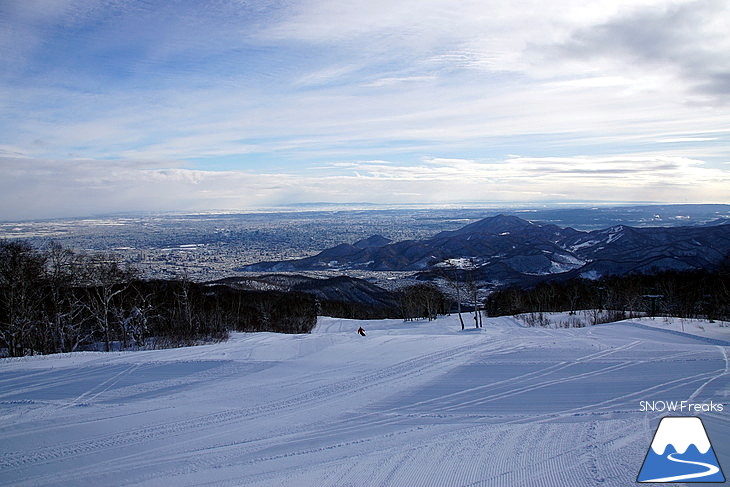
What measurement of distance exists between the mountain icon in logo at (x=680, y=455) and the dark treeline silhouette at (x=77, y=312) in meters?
18.5

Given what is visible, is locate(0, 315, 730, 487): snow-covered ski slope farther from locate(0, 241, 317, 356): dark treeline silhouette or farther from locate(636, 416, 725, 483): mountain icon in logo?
locate(0, 241, 317, 356): dark treeline silhouette

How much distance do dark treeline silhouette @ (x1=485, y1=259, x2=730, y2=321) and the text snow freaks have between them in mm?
19321

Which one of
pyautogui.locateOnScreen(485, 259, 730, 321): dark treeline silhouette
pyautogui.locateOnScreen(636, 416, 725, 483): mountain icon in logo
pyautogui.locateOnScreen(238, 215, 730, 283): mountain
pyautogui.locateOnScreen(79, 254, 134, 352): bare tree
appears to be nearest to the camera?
pyautogui.locateOnScreen(636, 416, 725, 483): mountain icon in logo

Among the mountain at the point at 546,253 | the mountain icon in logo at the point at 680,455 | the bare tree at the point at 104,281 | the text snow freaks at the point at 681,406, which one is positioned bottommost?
the mountain at the point at 546,253

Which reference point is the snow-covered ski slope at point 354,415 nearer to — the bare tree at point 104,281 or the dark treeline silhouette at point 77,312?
the dark treeline silhouette at point 77,312

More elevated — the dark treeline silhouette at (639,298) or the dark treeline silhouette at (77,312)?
the dark treeline silhouette at (77,312)

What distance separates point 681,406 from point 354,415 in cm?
582

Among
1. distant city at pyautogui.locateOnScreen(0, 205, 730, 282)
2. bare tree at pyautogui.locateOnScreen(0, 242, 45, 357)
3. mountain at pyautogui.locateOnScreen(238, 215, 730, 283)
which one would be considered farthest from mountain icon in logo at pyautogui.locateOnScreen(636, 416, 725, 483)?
mountain at pyautogui.locateOnScreen(238, 215, 730, 283)

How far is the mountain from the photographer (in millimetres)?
79250

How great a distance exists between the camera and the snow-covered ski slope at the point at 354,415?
6590 mm

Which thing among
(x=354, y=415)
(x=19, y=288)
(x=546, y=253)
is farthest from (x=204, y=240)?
(x=354, y=415)

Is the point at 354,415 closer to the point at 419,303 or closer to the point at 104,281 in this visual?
the point at 104,281

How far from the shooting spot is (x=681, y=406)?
8.37 meters

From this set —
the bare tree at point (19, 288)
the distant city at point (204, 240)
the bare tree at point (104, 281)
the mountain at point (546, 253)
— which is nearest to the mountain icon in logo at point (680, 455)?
the bare tree at point (104, 281)
